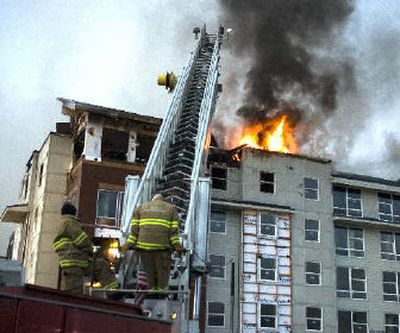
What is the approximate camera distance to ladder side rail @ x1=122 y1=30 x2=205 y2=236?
1181 cm

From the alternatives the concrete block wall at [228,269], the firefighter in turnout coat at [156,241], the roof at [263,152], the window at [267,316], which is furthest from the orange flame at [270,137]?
the firefighter in turnout coat at [156,241]

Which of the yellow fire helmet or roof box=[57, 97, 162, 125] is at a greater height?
roof box=[57, 97, 162, 125]

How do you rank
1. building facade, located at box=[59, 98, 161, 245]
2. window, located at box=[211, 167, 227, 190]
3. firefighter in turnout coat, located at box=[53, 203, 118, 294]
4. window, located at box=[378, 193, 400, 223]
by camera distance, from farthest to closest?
window, located at box=[378, 193, 400, 223], window, located at box=[211, 167, 227, 190], building facade, located at box=[59, 98, 161, 245], firefighter in turnout coat, located at box=[53, 203, 118, 294]

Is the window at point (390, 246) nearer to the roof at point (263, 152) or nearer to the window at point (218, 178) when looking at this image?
the roof at point (263, 152)

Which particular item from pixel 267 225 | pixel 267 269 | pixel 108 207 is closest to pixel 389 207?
pixel 267 225

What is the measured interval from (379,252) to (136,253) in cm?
2559

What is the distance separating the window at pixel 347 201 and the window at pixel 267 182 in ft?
12.5

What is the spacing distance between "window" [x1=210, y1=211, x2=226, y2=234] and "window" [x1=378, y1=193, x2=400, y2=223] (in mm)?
8954

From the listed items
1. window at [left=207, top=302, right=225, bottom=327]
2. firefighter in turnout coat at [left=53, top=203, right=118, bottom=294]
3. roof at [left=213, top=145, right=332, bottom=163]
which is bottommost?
firefighter in turnout coat at [left=53, top=203, right=118, bottom=294]

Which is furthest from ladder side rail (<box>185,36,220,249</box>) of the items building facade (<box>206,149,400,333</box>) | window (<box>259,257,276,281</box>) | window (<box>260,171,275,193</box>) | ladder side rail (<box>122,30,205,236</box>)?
window (<box>259,257,276,281</box>)

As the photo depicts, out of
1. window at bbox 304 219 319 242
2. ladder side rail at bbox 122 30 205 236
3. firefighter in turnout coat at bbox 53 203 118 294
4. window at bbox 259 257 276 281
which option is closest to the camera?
firefighter in turnout coat at bbox 53 203 118 294

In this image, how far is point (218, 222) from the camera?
2998 centimetres

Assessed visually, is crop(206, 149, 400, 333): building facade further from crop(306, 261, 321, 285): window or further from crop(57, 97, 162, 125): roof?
crop(57, 97, 162, 125): roof

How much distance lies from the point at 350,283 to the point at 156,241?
80.9 feet
